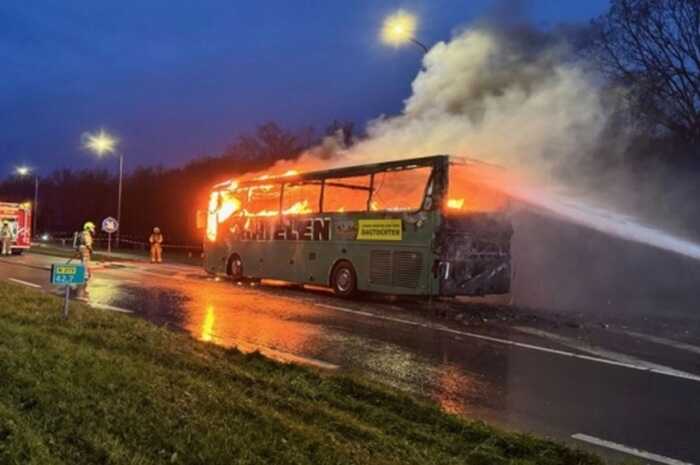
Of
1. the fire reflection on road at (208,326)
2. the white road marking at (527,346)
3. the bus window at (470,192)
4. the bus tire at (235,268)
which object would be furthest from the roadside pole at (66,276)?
the bus tire at (235,268)

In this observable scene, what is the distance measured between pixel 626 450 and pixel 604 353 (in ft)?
14.4

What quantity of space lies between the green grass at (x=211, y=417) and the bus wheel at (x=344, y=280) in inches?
346

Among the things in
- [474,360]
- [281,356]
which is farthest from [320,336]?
[474,360]

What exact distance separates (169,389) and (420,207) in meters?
9.59

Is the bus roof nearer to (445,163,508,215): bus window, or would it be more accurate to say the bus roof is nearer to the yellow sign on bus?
(445,163,508,215): bus window

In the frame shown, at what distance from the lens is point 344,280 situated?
16.4m

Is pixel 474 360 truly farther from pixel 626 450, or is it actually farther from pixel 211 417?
pixel 211 417

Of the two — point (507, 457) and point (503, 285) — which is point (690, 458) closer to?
point (507, 457)

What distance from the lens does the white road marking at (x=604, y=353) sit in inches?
338

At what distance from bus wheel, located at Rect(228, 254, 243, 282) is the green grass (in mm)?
13162

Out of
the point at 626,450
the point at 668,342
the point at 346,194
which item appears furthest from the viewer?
the point at 346,194

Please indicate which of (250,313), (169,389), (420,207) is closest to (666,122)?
(420,207)

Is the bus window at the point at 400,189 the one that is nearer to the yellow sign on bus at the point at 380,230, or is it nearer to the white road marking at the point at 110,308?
the yellow sign on bus at the point at 380,230

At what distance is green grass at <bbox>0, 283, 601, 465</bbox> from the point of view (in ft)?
14.0
